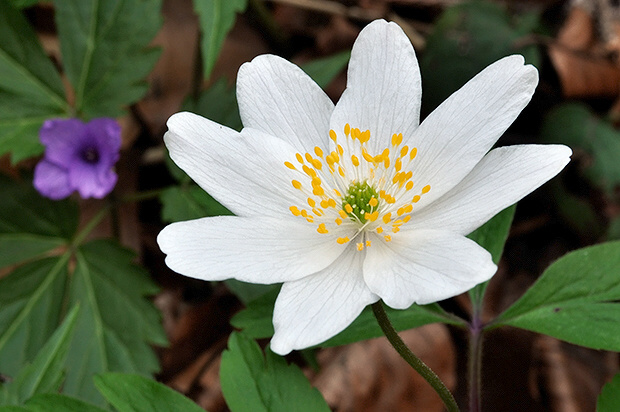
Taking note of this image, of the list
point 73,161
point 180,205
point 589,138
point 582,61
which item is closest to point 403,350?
point 180,205

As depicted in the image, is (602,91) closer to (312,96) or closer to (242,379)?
(312,96)

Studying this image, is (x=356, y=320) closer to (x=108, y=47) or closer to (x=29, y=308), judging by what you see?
(x=29, y=308)

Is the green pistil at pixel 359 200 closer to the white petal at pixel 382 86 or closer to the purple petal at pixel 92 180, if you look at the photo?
the white petal at pixel 382 86

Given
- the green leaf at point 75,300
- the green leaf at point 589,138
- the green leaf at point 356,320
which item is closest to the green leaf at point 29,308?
the green leaf at point 75,300

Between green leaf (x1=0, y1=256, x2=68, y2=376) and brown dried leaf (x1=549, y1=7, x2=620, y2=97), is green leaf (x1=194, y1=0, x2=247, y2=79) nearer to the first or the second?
green leaf (x1=0, y1=256, x2=68, y2=376)

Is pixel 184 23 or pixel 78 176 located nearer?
pixel 78 176

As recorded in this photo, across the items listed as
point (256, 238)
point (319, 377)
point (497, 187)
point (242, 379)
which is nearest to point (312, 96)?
point (256, 238)

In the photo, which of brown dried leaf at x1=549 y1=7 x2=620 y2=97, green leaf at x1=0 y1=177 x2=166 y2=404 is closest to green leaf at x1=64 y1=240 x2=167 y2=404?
green leaf at x1=0 y1=177 x2=166 y2=404
